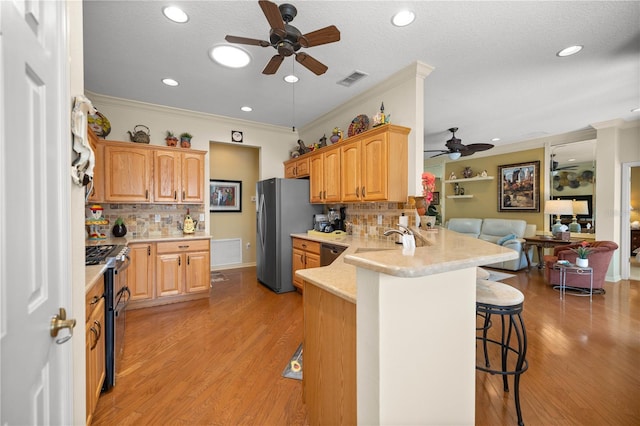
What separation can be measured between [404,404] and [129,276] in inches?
139

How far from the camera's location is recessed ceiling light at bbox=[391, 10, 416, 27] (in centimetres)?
220

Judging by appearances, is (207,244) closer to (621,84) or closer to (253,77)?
(253,77)

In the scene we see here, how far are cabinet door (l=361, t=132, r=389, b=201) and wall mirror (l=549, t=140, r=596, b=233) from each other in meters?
4.98

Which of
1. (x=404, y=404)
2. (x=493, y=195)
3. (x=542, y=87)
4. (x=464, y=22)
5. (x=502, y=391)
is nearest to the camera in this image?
(x=404, y=404)

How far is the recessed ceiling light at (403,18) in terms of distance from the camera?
220cm

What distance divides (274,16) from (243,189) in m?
4.56

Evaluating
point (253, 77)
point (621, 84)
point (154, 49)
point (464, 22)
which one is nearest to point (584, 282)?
point (621, 84)

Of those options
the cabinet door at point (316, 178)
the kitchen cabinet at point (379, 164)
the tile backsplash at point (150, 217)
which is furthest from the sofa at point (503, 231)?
the tile backsplash at point (150, 217)

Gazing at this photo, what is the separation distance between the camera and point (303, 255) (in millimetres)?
4059

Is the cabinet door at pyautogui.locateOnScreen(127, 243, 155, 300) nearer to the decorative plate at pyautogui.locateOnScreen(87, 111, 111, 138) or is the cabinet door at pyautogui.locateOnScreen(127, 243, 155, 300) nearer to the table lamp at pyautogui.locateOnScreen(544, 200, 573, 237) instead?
the decorative plate at pyautogui.locateOnScreen(87, 111, 111, 138)

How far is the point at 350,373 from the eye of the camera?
1.24m

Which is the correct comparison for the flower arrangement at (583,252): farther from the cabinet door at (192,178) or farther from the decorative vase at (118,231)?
the decorative vase at (118,231)

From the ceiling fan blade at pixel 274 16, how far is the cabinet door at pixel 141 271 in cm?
293

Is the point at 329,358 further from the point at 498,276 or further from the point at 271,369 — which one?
the point at 498,276
